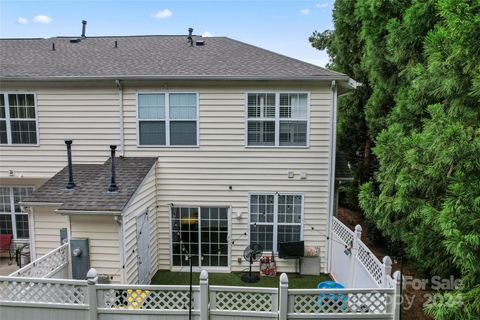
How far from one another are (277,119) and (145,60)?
13.8ft

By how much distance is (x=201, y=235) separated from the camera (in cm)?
836

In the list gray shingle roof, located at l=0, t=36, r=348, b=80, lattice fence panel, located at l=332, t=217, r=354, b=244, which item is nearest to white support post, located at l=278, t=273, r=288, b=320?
lattice fence panel, located at l=332, t=217, r=354, b=244

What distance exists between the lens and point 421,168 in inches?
191

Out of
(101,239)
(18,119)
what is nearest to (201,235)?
(101,239)

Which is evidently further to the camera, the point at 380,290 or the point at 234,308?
the point at 234,308

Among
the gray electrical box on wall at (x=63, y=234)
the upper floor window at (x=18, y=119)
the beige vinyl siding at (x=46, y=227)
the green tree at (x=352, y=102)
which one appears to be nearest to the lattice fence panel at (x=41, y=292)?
the gray electrical box on wall at (x=63, y=234)

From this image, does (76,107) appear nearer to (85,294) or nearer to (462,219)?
(85,294)

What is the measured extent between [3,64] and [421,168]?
1071 centimetres

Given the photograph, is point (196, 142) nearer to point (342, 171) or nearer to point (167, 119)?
point (167, 119)

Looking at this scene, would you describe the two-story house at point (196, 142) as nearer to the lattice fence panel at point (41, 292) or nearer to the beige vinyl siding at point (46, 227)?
the beige vinyl siding at point (46, 227)

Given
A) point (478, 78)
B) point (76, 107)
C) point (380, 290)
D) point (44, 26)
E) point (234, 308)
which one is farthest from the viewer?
point (44, 26)

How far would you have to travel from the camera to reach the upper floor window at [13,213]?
27.9 ft

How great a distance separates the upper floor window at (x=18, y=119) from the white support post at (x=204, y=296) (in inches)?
246

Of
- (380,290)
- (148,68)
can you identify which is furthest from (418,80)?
(148,68)
